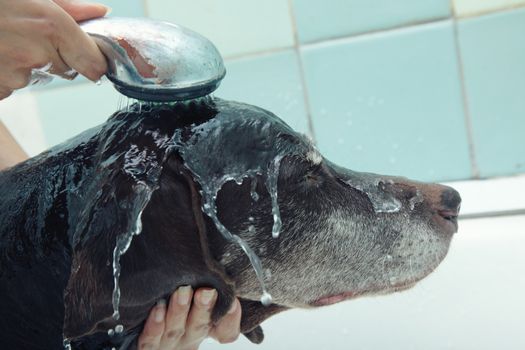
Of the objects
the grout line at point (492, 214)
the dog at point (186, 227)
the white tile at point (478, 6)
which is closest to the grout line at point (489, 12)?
the white tile at point (478, 6)

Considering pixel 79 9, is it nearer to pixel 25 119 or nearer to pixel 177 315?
pixel 177 315

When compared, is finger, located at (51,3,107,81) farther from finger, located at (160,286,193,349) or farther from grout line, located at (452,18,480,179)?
grout line, located at (452,18,480,179)

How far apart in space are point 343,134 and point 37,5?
1.90 m

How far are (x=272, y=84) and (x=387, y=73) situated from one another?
44cm

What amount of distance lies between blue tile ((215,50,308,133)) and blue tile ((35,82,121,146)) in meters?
0.48

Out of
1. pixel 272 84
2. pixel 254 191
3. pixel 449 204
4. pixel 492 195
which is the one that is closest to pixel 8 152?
pixel 254 191

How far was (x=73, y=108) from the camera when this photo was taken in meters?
3.32

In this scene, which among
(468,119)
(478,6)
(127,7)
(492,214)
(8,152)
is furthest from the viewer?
(127,7)

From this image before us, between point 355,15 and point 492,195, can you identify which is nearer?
point 492,195

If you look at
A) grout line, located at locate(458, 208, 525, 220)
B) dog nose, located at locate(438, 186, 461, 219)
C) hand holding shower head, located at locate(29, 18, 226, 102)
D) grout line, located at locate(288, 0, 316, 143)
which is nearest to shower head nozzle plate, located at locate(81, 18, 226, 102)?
hand holding shower head, located at locate(29, 18, 226, 102)

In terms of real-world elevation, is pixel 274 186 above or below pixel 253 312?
above

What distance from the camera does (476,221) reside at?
2.52 metres

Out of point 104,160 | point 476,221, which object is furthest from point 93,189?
point 476,221

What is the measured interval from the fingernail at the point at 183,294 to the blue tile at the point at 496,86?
1.87 meters
